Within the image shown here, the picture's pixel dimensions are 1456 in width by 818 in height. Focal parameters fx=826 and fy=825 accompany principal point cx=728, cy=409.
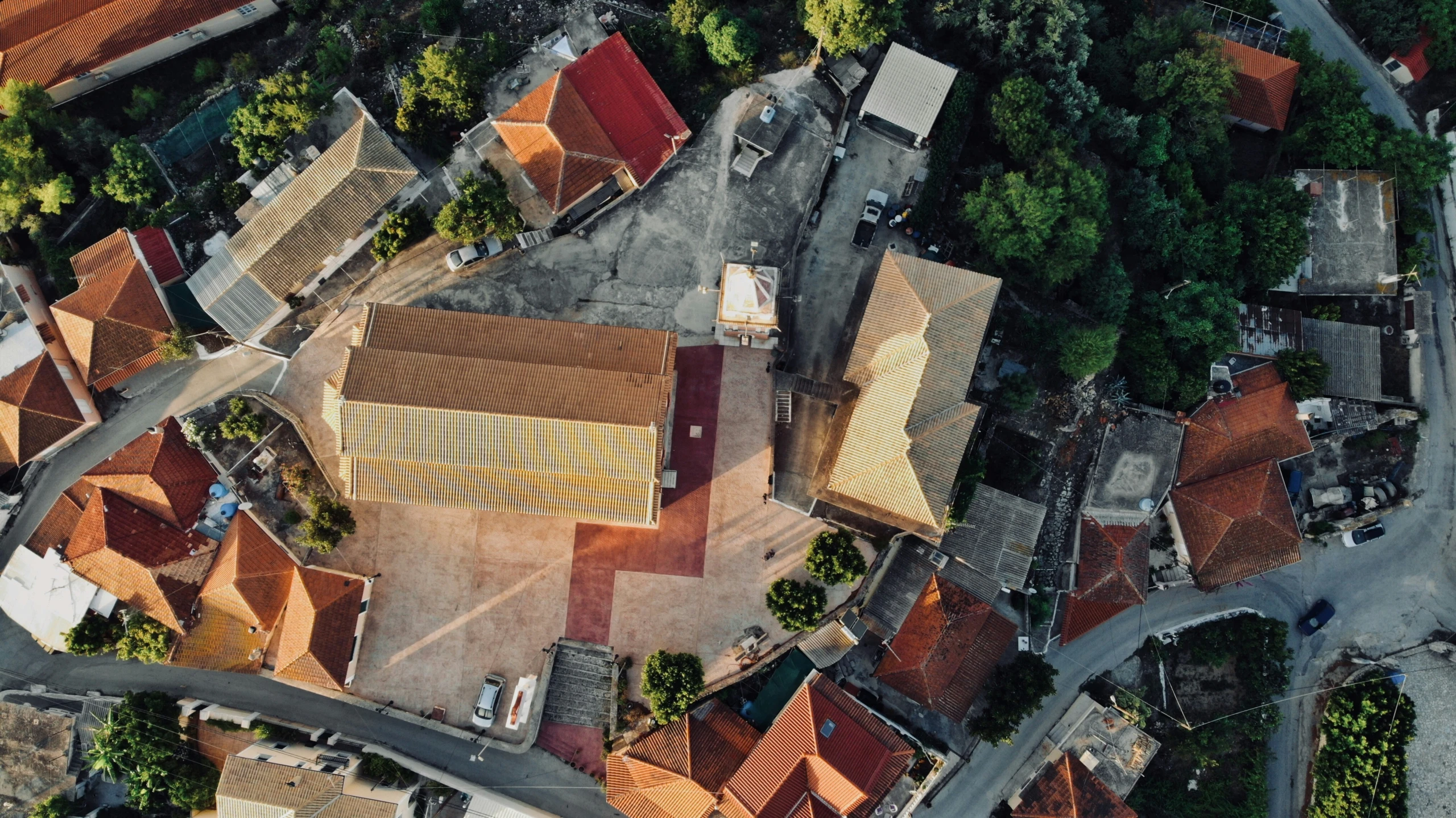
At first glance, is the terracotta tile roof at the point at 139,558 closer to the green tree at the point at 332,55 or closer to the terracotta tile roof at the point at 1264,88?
the green tree at the point at 332,55

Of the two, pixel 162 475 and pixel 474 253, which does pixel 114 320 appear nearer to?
pixel 162 475

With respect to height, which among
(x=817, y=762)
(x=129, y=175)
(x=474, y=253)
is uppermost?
(x=129, y=175)

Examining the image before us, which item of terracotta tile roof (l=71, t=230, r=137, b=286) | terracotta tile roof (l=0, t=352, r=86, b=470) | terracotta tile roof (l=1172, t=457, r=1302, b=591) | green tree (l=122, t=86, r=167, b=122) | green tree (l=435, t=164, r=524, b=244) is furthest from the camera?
terracotta tile roof (l=1172, t=457, r=1302, b=591)

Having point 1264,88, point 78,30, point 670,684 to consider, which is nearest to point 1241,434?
point 1264,88

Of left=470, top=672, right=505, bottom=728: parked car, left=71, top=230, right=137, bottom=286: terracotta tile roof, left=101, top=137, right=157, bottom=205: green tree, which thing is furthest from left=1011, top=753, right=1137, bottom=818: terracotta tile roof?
left=101, top=137, right=157, bottom=205: green tree

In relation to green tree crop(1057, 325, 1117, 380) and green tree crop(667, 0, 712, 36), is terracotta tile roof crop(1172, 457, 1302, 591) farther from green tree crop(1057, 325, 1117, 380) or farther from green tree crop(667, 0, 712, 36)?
green tree crop(667, 0, 712, 36)

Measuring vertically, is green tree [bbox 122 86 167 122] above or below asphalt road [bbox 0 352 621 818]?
above

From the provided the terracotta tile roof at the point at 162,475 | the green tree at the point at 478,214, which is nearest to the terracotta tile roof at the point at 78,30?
the green tree at the point at 478,214
